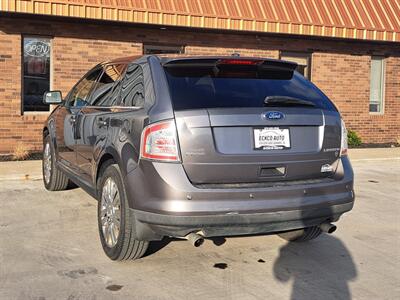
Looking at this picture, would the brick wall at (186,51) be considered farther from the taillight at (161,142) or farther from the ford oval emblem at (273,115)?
the taillight at (161,142)

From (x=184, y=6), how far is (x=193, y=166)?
797cm

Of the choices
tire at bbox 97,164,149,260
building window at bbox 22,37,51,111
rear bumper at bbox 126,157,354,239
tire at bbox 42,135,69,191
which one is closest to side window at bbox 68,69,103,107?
tire at bbox 42,135,69,191

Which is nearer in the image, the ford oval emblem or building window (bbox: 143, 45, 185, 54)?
the ford oval emblem

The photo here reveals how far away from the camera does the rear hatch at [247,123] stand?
12.3ft

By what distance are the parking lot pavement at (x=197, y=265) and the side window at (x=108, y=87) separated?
1.42 meters

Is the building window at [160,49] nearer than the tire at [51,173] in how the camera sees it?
No

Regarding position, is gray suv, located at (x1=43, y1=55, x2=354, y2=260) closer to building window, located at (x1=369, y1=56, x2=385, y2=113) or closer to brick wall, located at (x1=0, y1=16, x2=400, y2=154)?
brick wall, located at (x1=0, y1=16, x2=400, y2=154)

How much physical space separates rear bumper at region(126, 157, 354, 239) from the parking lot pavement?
1.48ft

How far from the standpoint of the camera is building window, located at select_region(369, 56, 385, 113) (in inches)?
568

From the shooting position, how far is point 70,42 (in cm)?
1091

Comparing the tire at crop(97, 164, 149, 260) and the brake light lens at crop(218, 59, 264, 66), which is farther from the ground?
the brake light lens at crop(218, 59, 264, 66)

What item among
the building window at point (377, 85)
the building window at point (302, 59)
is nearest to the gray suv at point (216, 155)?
the building window at point (302, 59)

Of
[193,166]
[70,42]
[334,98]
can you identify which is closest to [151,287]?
[193,166]

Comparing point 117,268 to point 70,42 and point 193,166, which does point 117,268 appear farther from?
point 70,42
